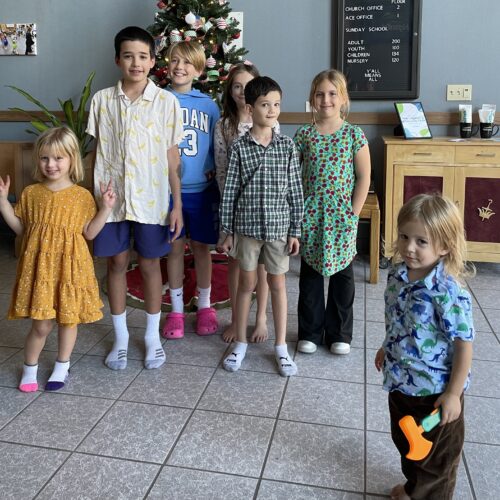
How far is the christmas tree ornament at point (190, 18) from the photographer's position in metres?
3.46

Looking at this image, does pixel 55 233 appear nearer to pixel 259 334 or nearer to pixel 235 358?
pixel 235 358

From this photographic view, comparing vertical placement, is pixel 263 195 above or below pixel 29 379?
above

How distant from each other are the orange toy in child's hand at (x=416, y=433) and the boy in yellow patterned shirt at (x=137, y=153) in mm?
1290

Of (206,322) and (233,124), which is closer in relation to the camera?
(233,124)

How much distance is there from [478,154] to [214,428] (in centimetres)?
250

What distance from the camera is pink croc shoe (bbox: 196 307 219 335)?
8.73ft

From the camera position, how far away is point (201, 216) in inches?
99.3

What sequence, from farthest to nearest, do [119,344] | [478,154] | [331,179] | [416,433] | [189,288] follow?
[478,154], [189,288], [119,344], [331,179], [416,433]

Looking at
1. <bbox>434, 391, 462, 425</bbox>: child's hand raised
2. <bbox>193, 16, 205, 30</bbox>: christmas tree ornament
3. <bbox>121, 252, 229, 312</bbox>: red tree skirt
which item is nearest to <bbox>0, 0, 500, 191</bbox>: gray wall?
<bbox>193, 16, 205, 30</bbox>: christmas tree ornament

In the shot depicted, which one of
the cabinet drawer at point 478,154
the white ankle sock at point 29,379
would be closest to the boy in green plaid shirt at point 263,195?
the white ankle sock at point 29,379

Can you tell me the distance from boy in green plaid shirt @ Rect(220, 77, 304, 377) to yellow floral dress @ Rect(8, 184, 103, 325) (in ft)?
1.77

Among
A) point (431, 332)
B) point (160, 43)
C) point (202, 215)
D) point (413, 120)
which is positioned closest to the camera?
point (431, 332)

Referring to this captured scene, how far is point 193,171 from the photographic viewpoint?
7.99ft

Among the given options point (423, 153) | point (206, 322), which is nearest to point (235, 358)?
point (206, 322)
